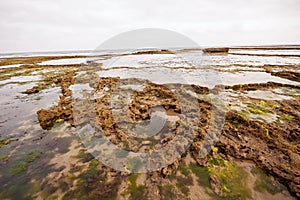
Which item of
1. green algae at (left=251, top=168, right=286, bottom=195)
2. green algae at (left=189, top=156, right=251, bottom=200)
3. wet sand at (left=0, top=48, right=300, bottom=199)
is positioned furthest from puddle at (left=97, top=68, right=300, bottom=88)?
green algae at (left=251, top=168, right=286, bottom=195)

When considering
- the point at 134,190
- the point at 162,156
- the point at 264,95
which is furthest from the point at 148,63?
the point at 134,190

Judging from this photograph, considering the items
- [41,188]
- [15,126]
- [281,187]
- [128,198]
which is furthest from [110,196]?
[15,126]

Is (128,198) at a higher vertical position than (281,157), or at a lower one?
lower

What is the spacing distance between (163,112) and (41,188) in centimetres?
515

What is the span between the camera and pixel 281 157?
4.45 meters

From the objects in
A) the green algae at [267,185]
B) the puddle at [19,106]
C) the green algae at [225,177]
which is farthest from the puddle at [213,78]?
the green algae at [267,185]

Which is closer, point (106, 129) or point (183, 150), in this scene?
point (183, 150)

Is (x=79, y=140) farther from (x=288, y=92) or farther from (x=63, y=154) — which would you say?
(x=288, y=92)

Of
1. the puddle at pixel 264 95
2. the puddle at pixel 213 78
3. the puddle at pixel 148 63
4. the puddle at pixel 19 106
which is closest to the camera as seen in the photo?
the puddle at pixel 19 106

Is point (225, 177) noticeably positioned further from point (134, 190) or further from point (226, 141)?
point (134, 190)

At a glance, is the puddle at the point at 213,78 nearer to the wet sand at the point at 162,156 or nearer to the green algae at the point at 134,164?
the wet sand at the point at 162,156

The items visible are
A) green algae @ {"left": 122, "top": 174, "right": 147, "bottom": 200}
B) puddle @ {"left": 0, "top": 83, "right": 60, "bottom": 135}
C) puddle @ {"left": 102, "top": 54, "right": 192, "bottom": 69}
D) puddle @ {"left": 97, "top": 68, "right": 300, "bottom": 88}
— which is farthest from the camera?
puddle @ {"left": 102, "top": 54, "right": 192, "bottom": 69}

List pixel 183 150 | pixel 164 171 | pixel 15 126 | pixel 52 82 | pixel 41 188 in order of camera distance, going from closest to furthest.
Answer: pixel 41 188, pixel 164 171, pixel 183 150, pixel 15 126, pixel 52 82

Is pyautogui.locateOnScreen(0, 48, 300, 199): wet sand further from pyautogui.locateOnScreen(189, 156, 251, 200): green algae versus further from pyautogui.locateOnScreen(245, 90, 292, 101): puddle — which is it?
pyautogui.locateOnScreen(245, 90, 292, 101): puddle
